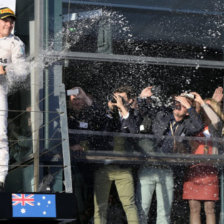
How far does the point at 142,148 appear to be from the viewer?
7.09 meters

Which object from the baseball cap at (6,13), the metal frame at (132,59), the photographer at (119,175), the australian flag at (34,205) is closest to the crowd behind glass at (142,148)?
the photographer at (119,175)

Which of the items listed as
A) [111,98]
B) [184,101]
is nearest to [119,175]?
[111,98]

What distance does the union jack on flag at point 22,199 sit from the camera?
5.40 meters

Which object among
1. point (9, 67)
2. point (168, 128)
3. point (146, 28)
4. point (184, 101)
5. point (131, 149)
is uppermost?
point (146, 28)

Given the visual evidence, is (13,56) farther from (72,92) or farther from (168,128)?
(168,128)

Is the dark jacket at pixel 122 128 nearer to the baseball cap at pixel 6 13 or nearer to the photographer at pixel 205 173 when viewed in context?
the photographer at pixel 205 173

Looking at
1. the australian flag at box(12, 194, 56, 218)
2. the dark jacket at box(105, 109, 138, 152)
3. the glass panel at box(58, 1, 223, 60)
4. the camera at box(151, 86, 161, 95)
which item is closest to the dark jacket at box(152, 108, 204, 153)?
the dark jacket at box(105, 109, 138, 152)

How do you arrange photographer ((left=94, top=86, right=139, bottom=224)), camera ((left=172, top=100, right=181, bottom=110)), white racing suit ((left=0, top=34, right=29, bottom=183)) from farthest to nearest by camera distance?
camera ((left=172, top=100, right=181, bottom=110)) < photographer ((left=94, top=86, right=139, bottom=224)) < white racing suit ((left=0, top=34, right=29, bottom=183))

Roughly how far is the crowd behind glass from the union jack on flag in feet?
4.51

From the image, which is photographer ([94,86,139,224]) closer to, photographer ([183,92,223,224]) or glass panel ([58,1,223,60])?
photographer ([183,92,223,224])

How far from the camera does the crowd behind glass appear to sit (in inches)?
267

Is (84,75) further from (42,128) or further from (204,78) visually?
(204,78)

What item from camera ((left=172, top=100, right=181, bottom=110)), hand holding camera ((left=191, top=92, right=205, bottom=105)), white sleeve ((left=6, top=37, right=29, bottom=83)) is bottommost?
camera ((left=172, top=100, right=181, bottom=110))

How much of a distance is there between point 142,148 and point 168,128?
0.30 m
